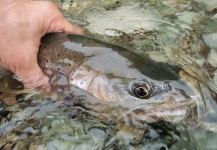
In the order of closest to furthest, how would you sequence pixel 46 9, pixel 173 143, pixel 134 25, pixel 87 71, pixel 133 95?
pixel 173 143, pixel 133 95, pixel 87 71, pixel 46 9, pixel 134 25

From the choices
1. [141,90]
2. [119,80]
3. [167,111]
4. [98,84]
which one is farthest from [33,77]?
[167,111]

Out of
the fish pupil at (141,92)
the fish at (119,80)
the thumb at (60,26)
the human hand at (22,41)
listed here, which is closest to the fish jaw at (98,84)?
the fish at (119,80)

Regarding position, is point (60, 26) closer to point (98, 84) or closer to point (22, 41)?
point (22, 41)

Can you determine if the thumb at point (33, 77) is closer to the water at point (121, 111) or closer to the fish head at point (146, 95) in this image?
the water at point (121, 111)

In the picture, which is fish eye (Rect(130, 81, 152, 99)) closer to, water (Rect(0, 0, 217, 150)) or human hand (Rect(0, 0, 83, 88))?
water (Rect(0, 0, 217, 150))

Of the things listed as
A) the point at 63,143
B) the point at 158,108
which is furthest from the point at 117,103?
the point at 63,143

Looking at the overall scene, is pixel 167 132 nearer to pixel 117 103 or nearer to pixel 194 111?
pixel 194 111

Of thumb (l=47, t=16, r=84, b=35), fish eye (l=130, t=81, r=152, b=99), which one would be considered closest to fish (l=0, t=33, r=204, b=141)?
fish eye (l=130, t=81, r=152, b=99)
